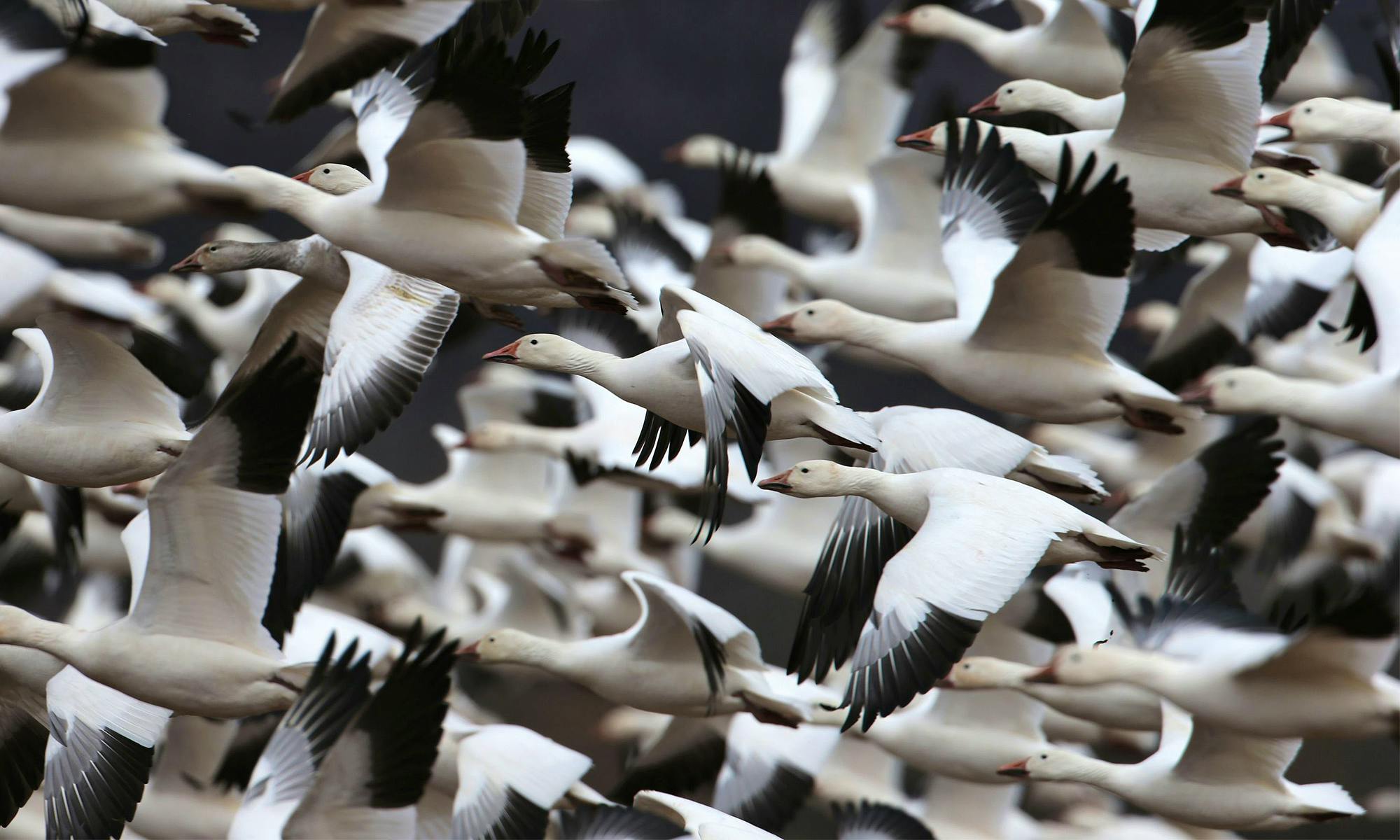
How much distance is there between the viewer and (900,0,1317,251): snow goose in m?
6.30

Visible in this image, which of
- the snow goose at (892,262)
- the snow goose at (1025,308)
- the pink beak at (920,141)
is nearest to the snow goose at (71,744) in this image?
the snow goose at (1025,308)

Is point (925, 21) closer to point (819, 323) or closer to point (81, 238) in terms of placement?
point (819, 323)

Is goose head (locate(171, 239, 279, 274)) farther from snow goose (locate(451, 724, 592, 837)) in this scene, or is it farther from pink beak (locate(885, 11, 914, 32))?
pink beak (locate(885, 11, 914, 32))

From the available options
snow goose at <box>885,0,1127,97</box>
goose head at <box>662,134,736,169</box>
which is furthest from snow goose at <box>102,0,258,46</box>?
goose head at <box>662,134,736,169</box>

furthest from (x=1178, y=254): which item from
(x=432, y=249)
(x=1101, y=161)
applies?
(x=432, y=249)

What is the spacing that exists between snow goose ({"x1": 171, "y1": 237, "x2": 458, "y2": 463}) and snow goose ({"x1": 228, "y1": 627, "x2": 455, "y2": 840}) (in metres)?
0.81

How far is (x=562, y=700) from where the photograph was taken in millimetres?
14430

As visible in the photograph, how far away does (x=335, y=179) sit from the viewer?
A: 22.7ft

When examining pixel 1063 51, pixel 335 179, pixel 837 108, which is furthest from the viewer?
pixel 837 108

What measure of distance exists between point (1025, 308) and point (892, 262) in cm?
372

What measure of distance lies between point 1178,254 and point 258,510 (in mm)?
4516

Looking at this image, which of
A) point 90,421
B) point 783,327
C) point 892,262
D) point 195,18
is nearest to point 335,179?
point 195,18

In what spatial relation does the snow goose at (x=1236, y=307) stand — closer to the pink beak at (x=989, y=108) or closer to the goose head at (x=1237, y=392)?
the goose head at (x=1237, y=392)

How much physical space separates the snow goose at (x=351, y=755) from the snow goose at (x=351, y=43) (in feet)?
5.98
